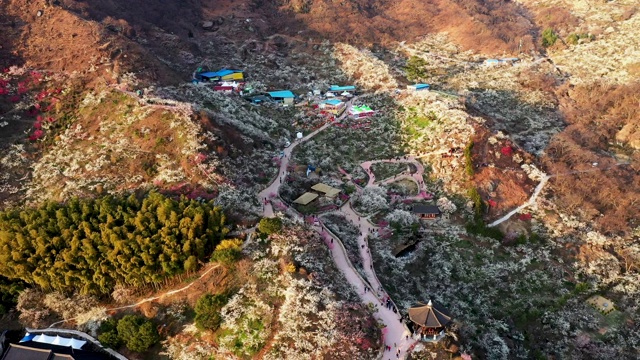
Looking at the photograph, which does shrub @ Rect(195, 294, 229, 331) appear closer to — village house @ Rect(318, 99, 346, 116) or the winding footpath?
the winding footpath

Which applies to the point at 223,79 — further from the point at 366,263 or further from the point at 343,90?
the point at 366,263

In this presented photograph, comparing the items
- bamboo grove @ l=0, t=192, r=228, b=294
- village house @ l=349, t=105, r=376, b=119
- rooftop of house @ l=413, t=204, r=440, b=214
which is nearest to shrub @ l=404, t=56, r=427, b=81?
village house @ l=349, t=105, r=376, b=119

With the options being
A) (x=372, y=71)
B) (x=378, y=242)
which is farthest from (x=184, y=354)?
(x=372, y=71)

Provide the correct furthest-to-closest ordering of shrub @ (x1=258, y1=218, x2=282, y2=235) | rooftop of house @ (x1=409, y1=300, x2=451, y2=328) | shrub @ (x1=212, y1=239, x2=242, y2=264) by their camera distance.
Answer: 1. shrub @ (x1=258, y1=218, x2=282, y2=235)
2. shrub @ (x1=212, y1=239, x2=242, y2=264)
3. rooftop of house @ (x1=409, y1=300, x2=451, y2=328)

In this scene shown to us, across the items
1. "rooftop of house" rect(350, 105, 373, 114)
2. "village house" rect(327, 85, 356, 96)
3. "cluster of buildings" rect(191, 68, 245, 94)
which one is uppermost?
"cluster of buildings" rect(191, 68, 245, 94)

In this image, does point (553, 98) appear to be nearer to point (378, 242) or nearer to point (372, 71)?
point (372, 71)

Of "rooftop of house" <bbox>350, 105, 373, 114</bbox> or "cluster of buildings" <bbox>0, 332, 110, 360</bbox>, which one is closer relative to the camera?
"cluster of buildings" <bbox>0, 332, 110, 360</bbox>

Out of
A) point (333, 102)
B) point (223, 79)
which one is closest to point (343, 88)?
point (333, 102)
